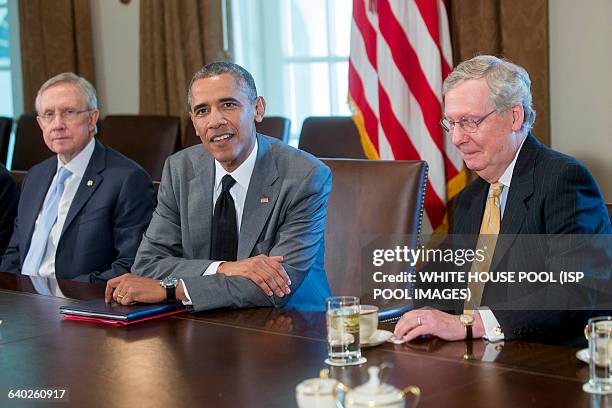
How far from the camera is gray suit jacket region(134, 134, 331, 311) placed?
297 centimetres

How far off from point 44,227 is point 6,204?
0.59m

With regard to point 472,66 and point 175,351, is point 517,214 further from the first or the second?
point 175,351

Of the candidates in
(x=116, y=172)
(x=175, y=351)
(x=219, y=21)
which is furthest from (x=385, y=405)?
(x=219, y=21)

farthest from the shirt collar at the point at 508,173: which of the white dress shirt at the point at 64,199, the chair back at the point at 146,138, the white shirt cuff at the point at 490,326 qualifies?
the chair back at the point at 146,138

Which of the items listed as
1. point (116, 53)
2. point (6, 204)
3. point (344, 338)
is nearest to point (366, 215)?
point (344, 338)

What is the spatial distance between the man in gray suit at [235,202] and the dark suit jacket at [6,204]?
4.88 ft

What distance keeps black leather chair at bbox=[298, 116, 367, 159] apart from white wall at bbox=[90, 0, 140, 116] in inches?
82.7

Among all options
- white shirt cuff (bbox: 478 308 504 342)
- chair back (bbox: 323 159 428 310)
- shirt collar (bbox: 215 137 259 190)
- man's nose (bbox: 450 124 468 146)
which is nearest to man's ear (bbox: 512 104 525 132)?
man's nose (bbox: 450 124 468 146)

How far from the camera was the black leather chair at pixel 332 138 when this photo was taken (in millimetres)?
4684

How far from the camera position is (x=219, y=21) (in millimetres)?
5898

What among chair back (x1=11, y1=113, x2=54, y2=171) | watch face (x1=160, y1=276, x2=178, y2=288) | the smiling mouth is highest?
the smiling mouth

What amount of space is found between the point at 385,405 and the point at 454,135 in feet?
3.95

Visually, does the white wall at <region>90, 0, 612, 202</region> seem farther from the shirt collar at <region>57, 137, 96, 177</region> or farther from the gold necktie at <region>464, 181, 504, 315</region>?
the shirt collar at <region>57, 137, 96, 177</region>

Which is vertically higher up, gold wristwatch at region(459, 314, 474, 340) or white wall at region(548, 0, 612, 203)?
white wall at region(548, 0, 612, 203)
